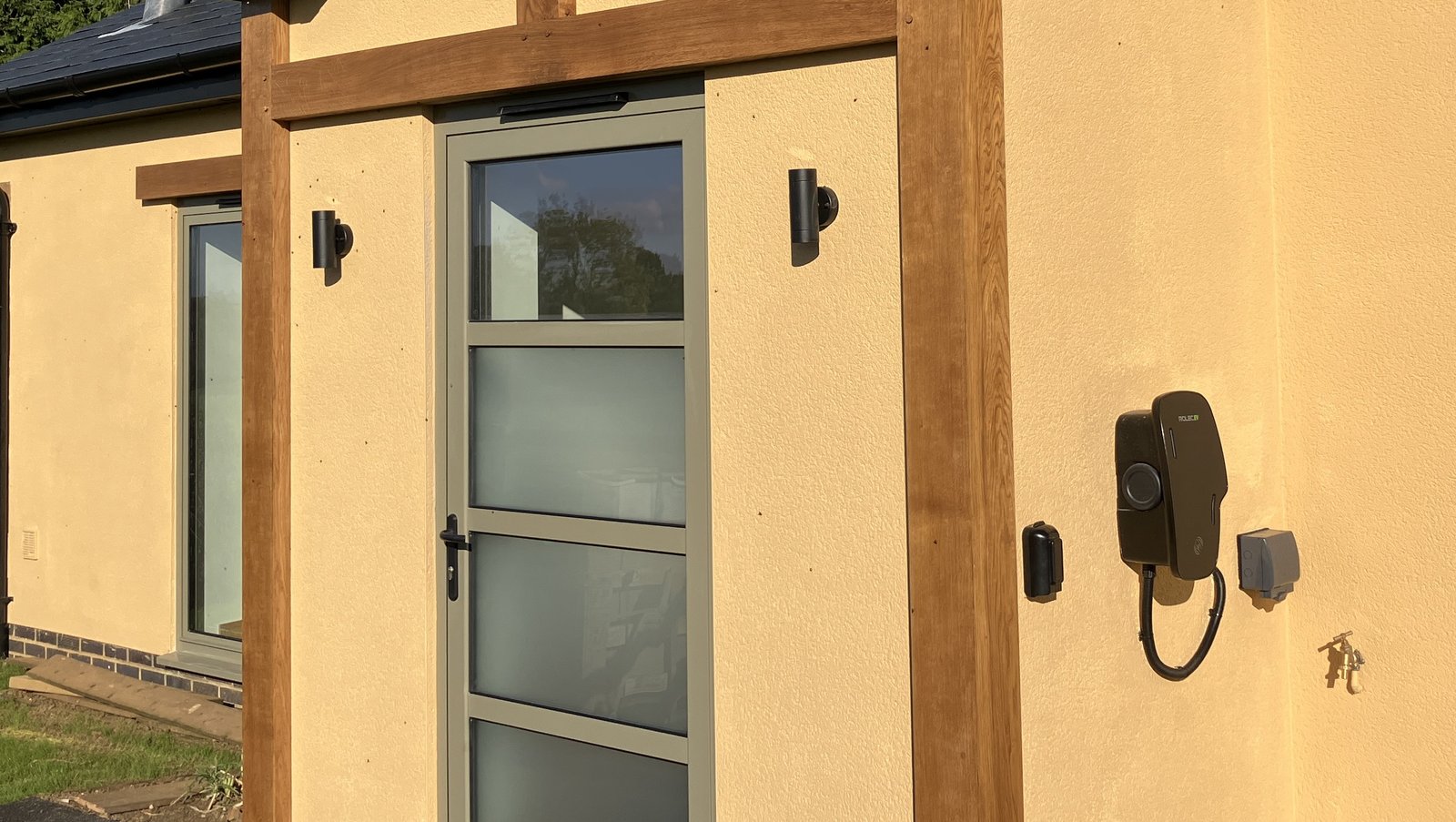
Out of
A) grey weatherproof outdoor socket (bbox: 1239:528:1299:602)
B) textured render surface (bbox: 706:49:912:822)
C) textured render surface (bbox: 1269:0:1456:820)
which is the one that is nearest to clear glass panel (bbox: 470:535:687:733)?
textured render surface (bbox: 706:49:912:822)

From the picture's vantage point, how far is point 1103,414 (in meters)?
3.27

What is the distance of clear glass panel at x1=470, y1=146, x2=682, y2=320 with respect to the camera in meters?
3.40

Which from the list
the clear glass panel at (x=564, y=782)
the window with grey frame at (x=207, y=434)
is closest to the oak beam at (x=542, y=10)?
the clear glass panel at (x=564, y=782)

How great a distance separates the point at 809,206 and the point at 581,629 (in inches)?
55.2

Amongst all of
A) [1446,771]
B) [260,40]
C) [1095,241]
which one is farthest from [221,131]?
[1446,771]

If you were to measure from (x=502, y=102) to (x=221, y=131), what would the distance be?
363cm

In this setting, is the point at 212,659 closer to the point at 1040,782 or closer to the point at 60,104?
the point at 60,104

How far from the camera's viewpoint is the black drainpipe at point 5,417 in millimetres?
7617

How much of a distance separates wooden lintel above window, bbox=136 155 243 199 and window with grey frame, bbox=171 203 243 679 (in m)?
0.12

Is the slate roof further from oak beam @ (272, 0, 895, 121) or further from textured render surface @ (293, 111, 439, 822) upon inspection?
textured render surface @ (293, 111, 439, 822)

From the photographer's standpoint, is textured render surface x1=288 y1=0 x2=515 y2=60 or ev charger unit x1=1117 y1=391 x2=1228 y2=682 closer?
ev charger unit x1=1117 y1=391 x2=1228 y2=682

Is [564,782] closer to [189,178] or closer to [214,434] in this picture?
[214,434]

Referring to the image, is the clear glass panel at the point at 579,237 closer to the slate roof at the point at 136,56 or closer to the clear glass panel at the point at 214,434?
the slate roof at the point at 136,56

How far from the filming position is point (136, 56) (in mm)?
6832
